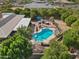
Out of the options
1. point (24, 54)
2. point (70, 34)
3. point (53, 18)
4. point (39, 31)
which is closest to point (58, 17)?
point (53, 18)

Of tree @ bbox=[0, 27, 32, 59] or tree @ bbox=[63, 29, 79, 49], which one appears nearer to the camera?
tree @ bbox=[0, 27, 32, 59]

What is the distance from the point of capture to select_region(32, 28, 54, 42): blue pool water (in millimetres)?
28050

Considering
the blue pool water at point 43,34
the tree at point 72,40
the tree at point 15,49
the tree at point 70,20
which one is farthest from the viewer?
the tree at point 70,20

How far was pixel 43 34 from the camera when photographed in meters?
30.5

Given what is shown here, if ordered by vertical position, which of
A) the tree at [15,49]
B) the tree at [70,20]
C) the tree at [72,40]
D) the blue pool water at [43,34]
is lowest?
the blue pool water at [43,34]

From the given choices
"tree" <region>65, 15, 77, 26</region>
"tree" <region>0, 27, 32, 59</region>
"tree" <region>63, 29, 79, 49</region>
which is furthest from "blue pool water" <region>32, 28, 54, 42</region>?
"tree" <region>0, 27, 32, 59</region>

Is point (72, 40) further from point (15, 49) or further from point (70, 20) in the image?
point (70, 20)

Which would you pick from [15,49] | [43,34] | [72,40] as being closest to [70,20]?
[43,34]

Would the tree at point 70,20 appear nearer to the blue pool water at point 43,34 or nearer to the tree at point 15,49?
the blue pool water at point 43,34

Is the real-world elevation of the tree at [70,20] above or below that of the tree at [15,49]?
below

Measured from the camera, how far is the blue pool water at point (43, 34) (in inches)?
1104

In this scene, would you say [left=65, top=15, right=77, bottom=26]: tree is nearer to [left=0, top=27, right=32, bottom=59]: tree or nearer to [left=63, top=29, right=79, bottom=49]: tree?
[left=63, top=29, right=79, bottom=49]: tree

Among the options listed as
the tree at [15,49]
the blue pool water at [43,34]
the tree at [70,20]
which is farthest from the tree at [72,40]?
the tree at [70,20]

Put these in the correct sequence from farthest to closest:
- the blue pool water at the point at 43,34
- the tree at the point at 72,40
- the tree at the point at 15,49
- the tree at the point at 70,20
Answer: the tree at the point at 70,20
the blue pool water at the point at 43,34
the tree at the point at 72,40
the tree at the point at 15,49
